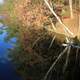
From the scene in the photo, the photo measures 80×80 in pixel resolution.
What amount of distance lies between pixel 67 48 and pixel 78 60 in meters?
0.61

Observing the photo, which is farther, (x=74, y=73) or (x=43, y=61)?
(x=43, y=61)

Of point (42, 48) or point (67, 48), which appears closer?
point (67, 48)

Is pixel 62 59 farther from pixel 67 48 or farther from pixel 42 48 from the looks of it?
pixel 42 48

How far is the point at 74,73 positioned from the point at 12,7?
739 cm

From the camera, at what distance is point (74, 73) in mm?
8172

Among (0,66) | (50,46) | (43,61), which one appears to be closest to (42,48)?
(50,46)

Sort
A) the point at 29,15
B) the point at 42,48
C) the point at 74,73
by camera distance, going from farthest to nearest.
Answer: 1. the point at 29,15
2. the point at 42,48
3. the point at 74,73

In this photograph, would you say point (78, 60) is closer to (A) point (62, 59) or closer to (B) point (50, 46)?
(A) point (62, 59)

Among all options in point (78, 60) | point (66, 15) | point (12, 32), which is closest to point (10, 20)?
point (12, 32)

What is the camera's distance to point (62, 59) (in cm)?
893

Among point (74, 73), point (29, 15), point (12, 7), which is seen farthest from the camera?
point (12, 7)

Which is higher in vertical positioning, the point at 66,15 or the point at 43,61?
the point at 66,15

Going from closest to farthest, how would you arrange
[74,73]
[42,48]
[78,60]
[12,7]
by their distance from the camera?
[74,73] < [78,60] < [42,48] < [12,7]

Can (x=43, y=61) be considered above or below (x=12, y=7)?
below
